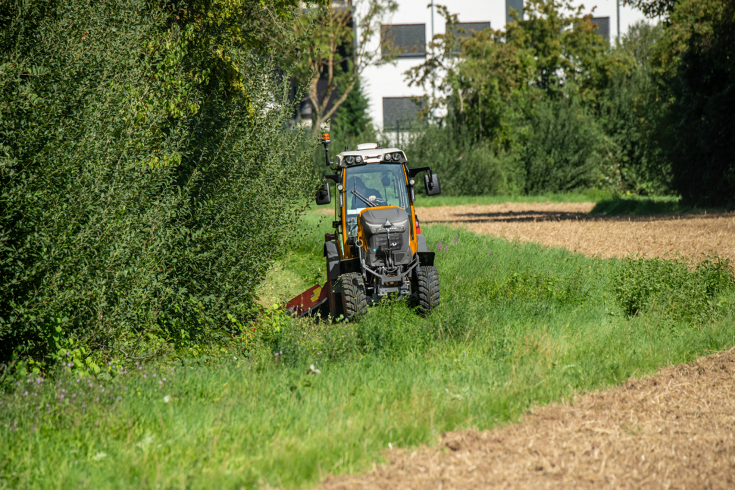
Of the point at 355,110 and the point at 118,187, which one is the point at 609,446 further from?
the point at 355,110

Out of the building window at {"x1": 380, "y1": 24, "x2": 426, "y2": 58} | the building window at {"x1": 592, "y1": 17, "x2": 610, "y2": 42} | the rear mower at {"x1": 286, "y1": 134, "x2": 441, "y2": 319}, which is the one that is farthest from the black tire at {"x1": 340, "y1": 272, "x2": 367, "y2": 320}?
the building window at {"x1": 592, "y1": 17, "x2": 610, "y2": 42}

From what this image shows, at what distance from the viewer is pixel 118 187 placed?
5461mm

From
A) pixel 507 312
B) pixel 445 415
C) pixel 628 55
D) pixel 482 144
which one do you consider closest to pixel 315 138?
pixel 507 312

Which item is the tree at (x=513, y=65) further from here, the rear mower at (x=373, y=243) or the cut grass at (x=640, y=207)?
the rear mower at (x=373, y=243)

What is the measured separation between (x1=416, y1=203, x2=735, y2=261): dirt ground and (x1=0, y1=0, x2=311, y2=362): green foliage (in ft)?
26.7

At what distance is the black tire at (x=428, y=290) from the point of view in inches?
310

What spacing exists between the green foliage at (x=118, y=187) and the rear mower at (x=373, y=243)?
1061 millimetres

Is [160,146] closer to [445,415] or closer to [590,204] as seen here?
[445,415]

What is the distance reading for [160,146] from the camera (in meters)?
6.70

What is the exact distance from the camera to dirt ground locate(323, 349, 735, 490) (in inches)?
149

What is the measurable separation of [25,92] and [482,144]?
32413mm

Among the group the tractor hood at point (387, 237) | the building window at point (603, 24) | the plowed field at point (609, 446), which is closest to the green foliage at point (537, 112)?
the building window at point (603, 24)

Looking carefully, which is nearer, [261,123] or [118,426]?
[118,426]

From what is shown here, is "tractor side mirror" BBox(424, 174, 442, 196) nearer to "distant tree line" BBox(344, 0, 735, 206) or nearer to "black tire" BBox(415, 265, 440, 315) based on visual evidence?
"black tire" BBox(415, 265, 440, 315)
